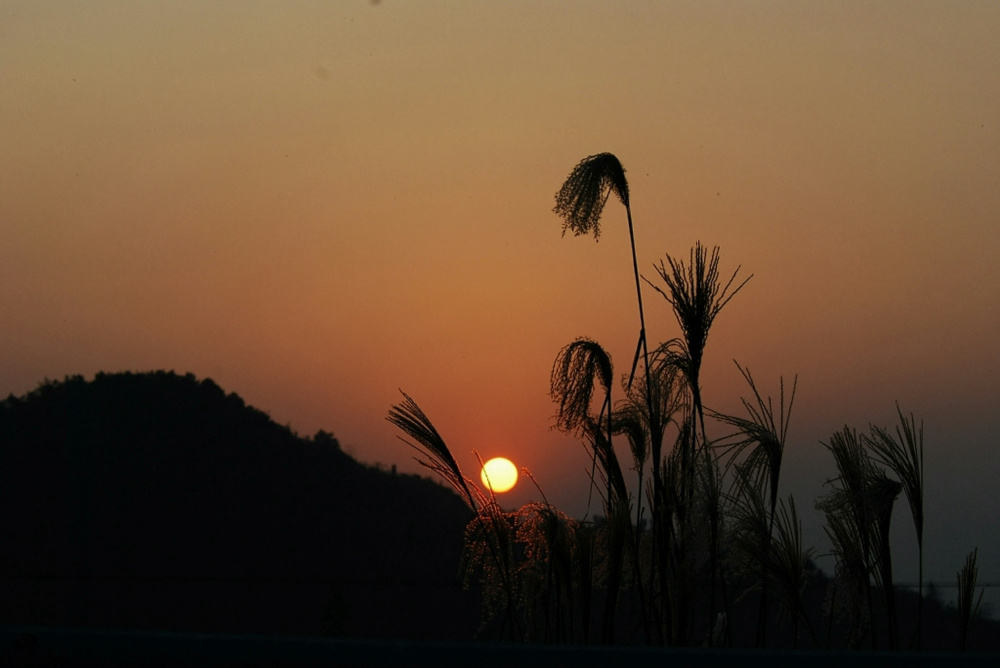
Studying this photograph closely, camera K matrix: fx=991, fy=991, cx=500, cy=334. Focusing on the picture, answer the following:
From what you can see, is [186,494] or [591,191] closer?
[591,191]

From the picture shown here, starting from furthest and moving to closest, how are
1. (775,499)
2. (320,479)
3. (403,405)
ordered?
(320,479) < (775,499) < (403,405)

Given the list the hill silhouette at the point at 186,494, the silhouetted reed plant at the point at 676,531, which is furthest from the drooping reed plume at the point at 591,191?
the hill silhouette at the point at 186,494

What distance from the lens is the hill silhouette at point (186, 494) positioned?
54.4 ft

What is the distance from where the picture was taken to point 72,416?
25266 millimetres

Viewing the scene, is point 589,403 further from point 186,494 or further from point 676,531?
point 186,494

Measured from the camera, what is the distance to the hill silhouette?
16594 mm

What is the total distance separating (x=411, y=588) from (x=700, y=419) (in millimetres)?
2494

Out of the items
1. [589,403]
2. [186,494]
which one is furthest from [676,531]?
[186,494]

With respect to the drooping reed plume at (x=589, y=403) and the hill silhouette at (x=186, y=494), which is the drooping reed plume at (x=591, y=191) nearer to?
the drooping reed plume at (x=589, y=403)

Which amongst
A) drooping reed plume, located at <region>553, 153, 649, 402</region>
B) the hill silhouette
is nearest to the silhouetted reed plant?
drooping reed plume, located at <region>553, 153, 649, 402</region>

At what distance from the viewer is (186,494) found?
72.5 ft

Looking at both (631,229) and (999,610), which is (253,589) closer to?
(631,229)

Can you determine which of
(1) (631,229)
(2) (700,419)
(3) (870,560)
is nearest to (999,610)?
(3) (870,560)

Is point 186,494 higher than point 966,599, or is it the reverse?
point 186,494
